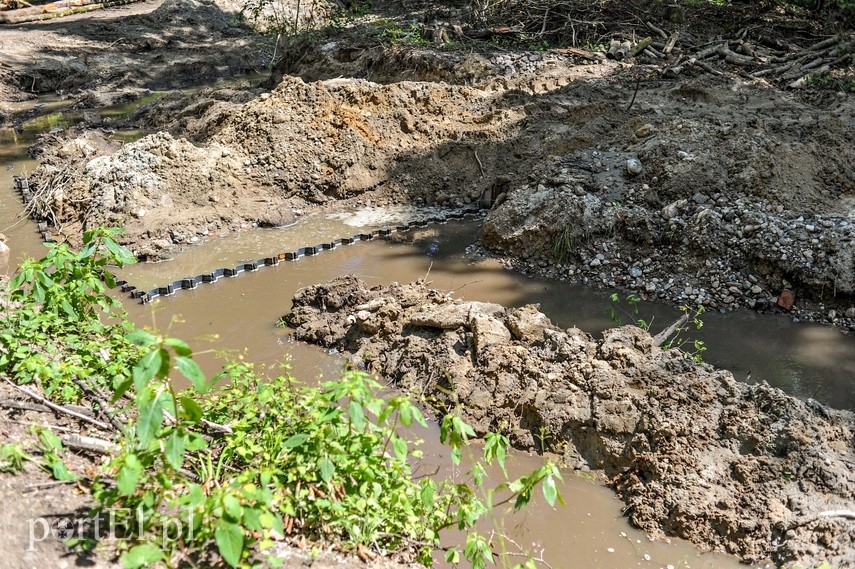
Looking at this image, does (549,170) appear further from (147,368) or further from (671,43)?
(147,368)

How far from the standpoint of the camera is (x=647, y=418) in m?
5.38

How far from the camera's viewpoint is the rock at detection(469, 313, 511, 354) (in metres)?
6.43

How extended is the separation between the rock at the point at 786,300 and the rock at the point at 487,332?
345 centimetres

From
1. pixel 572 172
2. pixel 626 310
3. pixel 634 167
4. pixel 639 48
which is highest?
pixel 639 48

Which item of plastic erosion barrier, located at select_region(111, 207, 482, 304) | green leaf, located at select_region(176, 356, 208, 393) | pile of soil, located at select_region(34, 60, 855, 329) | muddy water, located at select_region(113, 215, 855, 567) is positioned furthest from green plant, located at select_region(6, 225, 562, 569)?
pile of soil, located at select_region(34, 60, 855, 329)

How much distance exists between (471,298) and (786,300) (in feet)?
11.5

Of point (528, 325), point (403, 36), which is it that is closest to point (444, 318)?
point (528, 325)

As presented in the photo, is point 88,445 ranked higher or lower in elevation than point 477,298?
higher

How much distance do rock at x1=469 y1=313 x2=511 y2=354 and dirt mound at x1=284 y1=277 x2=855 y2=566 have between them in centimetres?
1

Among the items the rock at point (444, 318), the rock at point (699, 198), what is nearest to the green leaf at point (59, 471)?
the rock at point (444, 318)

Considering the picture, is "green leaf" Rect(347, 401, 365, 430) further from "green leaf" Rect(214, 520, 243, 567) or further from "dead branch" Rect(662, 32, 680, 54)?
"dead branch" Rect(662, 32, 680, 54)

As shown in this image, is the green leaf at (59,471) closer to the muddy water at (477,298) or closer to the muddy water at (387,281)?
the muddy water at (477,298)

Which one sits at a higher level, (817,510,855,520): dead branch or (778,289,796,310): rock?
(817,510,855,520): dead branch

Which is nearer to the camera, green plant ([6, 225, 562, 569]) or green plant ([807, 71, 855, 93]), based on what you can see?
green plant ([6, 225, 562, 569])
